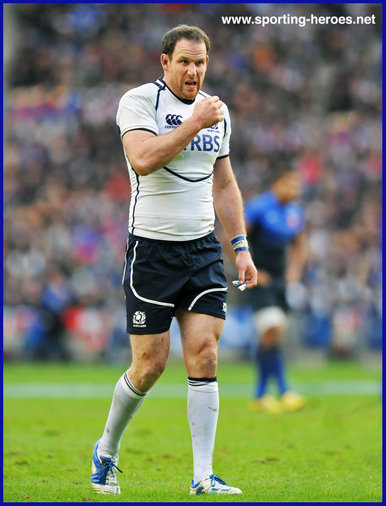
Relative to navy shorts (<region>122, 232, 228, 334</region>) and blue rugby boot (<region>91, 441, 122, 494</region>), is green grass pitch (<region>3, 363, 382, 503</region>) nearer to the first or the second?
blue rugby boot (<region>91, 441, 122, 494</region>)

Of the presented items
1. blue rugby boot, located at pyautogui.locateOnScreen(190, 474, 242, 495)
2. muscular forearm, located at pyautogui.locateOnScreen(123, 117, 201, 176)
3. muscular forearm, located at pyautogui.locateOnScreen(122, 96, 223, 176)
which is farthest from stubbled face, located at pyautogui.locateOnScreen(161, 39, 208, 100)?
blue rugby boot, located at pyautogui.locateOnScreen(190, 474, 242, 495)

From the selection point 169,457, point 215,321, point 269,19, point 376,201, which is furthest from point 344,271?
point 215,321

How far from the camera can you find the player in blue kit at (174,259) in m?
4.91

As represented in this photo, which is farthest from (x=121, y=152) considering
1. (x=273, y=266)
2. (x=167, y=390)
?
(x=273, y=266)

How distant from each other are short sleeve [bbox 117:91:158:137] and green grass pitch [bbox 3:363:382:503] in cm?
215

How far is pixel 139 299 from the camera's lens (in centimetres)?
498

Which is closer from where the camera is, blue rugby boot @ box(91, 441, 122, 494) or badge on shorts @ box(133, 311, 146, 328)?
badge on shorts @ box(133, 311, 146, 328)

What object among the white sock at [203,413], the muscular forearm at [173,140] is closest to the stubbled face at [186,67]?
the muscular forearm at [173,140]

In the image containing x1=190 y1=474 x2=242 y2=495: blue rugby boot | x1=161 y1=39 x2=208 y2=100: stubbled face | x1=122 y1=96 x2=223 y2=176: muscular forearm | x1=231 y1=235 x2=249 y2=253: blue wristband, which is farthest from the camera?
x1=231 y1=235 x2=249 y2=253: blue wristband

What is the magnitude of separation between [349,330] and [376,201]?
4831mm

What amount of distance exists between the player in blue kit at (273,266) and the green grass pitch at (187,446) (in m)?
0.57

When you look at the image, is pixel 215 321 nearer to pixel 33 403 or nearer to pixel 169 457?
pixel 169 457

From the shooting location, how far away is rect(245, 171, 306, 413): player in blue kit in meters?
10.0

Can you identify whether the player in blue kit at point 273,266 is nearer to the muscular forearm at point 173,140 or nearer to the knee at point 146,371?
the knee at point 146,371
